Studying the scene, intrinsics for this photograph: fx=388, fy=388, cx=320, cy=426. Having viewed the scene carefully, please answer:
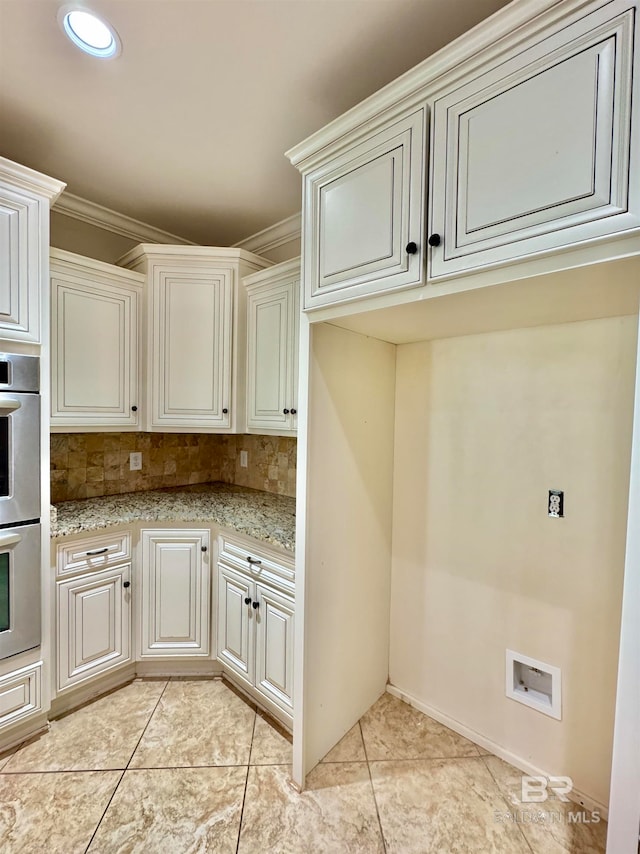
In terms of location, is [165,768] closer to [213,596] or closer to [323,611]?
[213,596]

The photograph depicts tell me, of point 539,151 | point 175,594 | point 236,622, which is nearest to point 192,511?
point 175,594

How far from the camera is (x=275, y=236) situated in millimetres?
2533

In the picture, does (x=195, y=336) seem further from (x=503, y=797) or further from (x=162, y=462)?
(x=503, y=797)

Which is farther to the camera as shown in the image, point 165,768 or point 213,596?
point 213,596

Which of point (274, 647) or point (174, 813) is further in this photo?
point (274, 647)

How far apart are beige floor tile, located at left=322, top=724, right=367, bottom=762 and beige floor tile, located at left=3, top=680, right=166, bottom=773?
839 millimetres

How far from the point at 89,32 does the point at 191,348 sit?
1.31 meters

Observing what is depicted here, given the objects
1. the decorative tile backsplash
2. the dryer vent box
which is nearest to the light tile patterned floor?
the dryer vent box

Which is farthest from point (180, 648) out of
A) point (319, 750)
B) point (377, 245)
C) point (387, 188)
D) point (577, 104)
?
point (577, 104)

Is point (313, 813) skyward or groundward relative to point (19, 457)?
groundward

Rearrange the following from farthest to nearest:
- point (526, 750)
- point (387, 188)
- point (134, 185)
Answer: point (134, 185), point (526, 750), point (387, 188)

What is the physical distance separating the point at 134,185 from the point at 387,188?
1601mm

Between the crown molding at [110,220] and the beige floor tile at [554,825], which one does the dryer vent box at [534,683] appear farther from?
the crown molding at [110,220]

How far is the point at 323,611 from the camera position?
1.54m
